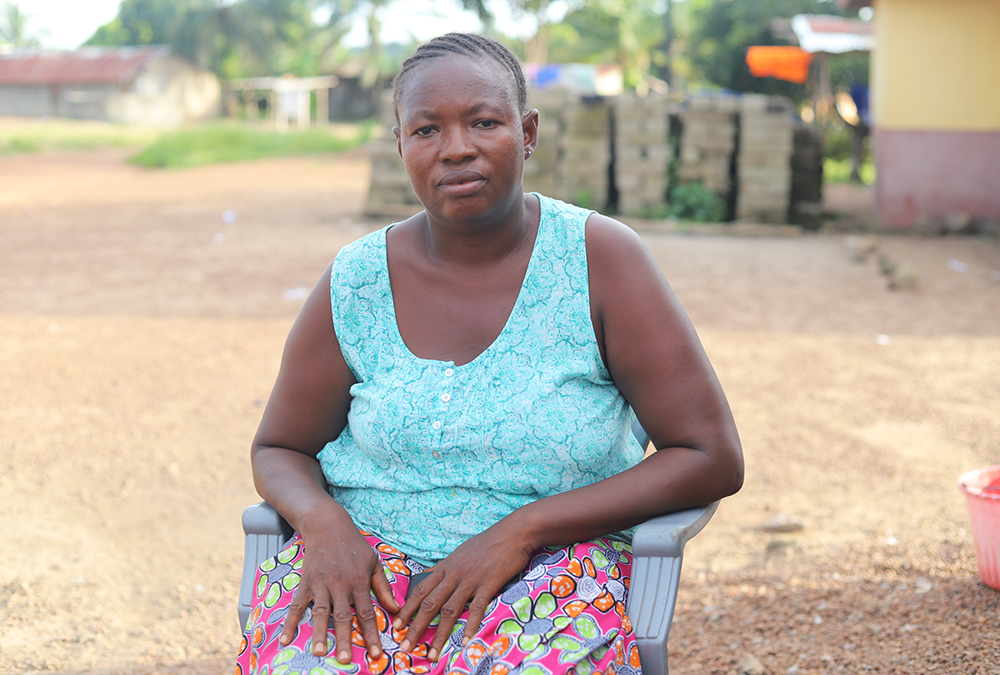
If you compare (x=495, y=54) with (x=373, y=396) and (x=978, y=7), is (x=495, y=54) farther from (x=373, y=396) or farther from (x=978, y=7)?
(x=978, y=7)

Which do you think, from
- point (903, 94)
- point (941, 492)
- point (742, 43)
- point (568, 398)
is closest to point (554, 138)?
point (903, 94)

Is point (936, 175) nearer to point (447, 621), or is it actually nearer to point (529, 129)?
point (529, 129)

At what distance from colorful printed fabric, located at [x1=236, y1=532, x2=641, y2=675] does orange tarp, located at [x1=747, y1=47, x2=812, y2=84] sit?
1829 centimetres

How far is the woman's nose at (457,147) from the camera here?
5.41ft

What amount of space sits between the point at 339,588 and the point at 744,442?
3131 millimetres

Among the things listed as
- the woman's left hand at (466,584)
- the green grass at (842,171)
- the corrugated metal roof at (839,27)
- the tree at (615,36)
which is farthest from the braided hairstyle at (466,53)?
the tree at (615,36)

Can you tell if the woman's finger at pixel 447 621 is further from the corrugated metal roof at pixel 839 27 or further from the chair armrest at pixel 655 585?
the corrugated metal roof at pixel 839 27

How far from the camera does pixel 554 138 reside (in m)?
11.3

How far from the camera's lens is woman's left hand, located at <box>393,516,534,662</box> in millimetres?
1519

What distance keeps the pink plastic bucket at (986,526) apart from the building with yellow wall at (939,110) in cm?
902

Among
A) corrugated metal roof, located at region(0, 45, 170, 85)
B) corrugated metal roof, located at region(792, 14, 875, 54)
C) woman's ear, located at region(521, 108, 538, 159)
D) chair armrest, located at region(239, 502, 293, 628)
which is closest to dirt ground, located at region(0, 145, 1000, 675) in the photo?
chair armrest, located at region(239, 502, 293, 628)

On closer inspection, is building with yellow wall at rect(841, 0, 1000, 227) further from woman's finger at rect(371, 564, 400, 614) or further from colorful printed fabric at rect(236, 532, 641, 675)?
woman's finger at rect(371, 564, 400, 614)

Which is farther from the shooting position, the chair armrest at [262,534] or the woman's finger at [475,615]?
the chair armrest at [262,534]

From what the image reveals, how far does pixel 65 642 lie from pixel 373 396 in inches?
61.3
